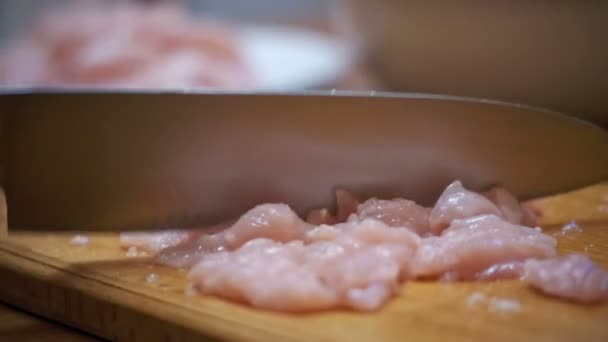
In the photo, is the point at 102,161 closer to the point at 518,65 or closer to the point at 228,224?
the point at 228,224

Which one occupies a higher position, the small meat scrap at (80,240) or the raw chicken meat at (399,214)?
the raw chicken meat at (399,214)

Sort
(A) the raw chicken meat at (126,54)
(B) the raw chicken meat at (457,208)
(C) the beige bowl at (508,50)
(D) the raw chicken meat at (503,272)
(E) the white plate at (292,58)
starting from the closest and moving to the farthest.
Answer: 1. (D) the raw chicken meat at (503,272)
2. (B) the raw chicken meat at (457,208)
3. (C) the beige bowl at (508,50)
4. (A) the raw chicken meat at (126,54)
5. (E) the white plate at (292,58)

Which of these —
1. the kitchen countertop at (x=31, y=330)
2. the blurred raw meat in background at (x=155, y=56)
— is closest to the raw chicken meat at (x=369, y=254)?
the kitchen countertop at (x=31, y=330)

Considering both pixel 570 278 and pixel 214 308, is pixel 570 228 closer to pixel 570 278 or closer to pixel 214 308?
pixel 570 278

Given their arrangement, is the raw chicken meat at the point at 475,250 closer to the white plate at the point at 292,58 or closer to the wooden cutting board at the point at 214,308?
the wooden cutting board at the point at 214,308

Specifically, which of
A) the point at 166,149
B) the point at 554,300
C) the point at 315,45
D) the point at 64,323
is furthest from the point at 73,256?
the point at 315,45

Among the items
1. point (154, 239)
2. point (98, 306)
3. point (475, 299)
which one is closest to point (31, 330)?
point (98, 306)
